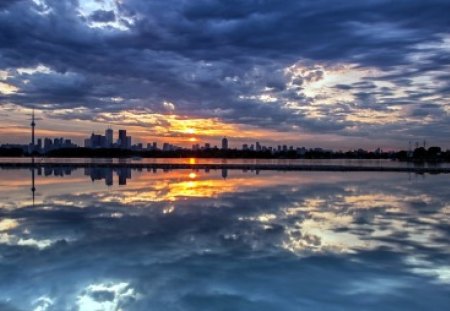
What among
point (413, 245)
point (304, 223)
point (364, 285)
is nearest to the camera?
point (364, 285)

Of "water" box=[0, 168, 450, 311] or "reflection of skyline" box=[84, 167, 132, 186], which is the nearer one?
"water" box=[0, 168, 450, 311]

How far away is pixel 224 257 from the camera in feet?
43.0

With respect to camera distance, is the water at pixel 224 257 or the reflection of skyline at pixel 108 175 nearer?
the water at pixel 224 257

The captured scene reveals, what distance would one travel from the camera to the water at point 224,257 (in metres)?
9.80

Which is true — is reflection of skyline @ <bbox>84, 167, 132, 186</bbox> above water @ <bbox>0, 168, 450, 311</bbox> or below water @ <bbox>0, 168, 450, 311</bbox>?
above

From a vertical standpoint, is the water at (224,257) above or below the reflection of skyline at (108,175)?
below

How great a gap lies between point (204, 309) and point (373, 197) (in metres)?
21.3

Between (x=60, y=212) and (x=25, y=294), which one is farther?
(x=60, y=212)

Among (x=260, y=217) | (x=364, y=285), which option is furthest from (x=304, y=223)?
(x=364, y=285)

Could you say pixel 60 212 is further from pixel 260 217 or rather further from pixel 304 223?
pixel 304 223

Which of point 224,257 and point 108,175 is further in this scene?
point 108,175

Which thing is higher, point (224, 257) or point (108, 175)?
point (108, 175)

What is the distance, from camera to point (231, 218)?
19.8 m

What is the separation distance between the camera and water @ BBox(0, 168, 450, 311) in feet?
32.1
